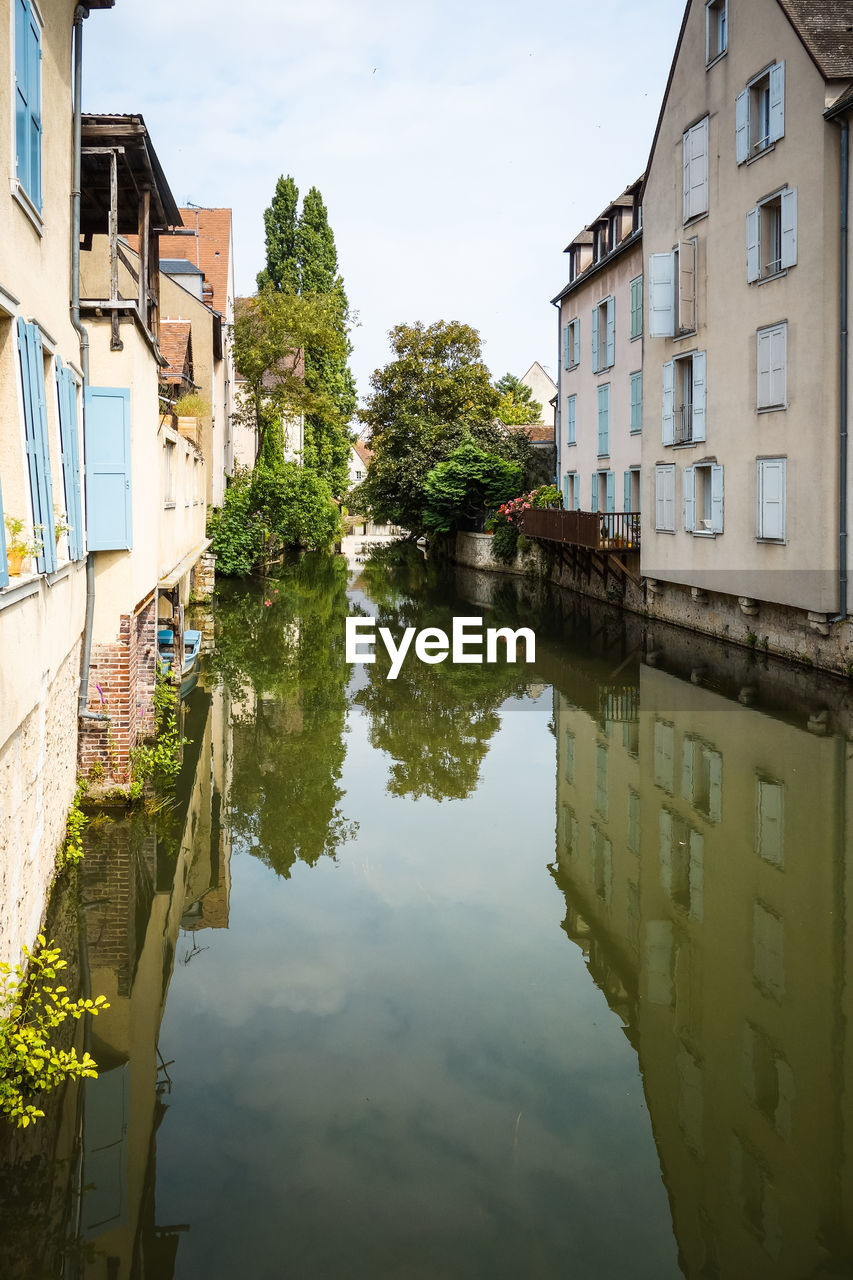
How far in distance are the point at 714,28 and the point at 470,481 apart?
26053 mm

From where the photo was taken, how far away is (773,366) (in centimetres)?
1891

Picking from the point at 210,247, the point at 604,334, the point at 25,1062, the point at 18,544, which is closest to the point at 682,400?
the point at 604,334

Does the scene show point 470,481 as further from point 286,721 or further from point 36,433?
point 36,433

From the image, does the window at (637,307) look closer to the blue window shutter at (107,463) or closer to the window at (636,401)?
the window at (636,401)

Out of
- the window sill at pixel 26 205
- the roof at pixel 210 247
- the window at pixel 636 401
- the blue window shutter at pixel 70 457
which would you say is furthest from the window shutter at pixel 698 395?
the roof at pixel 210 247

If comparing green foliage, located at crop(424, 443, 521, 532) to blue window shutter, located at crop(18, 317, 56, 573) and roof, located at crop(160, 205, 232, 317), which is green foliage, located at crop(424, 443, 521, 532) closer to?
roof, located at crop(160, 205, 232, 317)

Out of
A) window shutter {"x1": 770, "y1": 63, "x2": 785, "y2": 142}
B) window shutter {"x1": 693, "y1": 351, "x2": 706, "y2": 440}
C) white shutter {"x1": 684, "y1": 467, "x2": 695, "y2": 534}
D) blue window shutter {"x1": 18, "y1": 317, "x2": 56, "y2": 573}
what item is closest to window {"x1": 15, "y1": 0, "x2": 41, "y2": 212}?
blue window shutter {"x1": 18, "y1": 317, "x2": 56, "y2": 573}

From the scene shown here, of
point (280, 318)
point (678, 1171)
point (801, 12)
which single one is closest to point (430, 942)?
point (678, 1171)

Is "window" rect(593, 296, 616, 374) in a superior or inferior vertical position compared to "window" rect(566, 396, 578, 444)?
superior

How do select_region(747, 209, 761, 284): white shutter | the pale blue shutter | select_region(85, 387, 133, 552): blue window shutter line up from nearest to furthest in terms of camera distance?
select_region(85, 387, 133, 552): blue window shutter, select_region(747, 209, 761, 284): white shutter, the pale blue shutter

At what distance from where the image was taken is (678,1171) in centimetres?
505

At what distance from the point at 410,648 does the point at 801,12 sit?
43.3 feet

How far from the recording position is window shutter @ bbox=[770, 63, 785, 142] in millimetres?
18562

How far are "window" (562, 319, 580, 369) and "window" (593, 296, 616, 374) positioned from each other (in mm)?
2232
